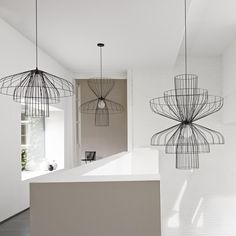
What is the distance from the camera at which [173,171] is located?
6.05 metres

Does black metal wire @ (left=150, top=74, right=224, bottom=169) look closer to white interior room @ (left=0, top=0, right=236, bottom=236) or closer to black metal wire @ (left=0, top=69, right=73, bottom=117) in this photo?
white interior room @ (left=0, top=0, right=236, bottom=236)

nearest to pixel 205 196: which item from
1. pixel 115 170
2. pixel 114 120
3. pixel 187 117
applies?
pixel 114 120

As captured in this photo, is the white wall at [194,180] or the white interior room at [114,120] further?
the white wall at [194,180]

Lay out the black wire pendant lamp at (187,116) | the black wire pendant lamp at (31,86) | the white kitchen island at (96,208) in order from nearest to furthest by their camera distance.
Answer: the white kitchen island at (96,208) < the black wire pendant lamp at (31,86) < the black wire pendant lamp at (187,116)

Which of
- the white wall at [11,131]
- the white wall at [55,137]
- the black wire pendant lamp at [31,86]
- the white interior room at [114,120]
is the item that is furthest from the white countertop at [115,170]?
the white wall at [55,137]

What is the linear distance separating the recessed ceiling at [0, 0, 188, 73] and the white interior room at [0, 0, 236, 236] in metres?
0.02

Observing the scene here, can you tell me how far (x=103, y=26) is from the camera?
363 cm

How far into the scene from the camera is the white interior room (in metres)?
1.50

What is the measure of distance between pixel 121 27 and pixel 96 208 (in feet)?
8.81

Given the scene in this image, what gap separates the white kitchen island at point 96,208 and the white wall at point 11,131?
2032mm

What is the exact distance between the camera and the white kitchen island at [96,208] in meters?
1.49

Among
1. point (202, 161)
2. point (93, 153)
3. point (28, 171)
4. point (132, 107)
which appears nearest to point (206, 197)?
point (202, 161)

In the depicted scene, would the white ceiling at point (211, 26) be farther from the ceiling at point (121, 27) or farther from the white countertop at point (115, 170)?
the white countertop at point (115, 170)

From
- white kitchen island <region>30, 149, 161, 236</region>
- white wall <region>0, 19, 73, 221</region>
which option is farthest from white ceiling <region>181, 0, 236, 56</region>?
white kitchen island <region>30, 149, 161, 236</region>
